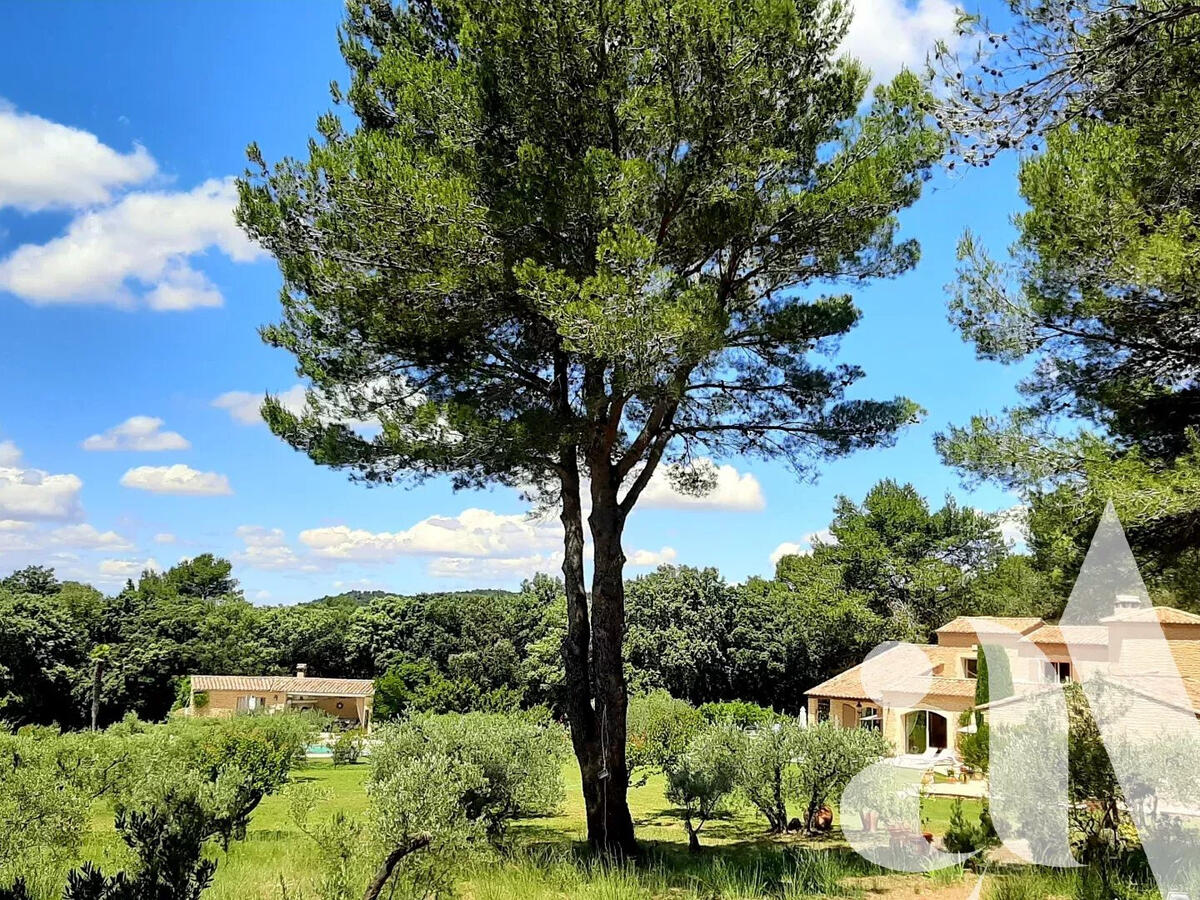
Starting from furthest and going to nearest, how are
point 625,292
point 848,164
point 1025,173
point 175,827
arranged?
point 1025,173, point 848,164, point 625,292, point 175,827

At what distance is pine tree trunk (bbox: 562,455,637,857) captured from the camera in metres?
8.54

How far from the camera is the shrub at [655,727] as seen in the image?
1232 centimetres

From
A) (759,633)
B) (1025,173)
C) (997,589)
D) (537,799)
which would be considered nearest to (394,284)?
(537,799)

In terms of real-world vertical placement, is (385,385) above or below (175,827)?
above

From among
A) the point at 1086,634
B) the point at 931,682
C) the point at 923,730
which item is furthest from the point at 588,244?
the point at 923,730

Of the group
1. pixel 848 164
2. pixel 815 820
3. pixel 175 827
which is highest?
pixel 848 164

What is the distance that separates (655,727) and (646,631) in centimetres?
1302

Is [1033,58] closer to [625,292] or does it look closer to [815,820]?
[625,292]

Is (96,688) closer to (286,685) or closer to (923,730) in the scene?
(286,685)

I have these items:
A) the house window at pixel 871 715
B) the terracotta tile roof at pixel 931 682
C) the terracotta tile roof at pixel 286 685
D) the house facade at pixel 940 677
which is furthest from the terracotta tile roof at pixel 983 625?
the terracotta tile roof at pixel 286 685

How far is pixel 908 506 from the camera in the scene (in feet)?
120

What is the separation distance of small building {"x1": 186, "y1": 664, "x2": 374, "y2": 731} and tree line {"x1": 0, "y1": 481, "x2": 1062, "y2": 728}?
5.05 ft

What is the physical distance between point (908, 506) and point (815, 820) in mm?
27832

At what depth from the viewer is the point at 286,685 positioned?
35250 mm
